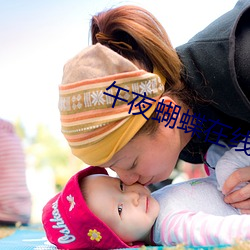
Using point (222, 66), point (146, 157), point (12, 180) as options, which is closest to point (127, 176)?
point (146, 157)

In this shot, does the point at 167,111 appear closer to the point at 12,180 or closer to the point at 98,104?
the point at 98,104

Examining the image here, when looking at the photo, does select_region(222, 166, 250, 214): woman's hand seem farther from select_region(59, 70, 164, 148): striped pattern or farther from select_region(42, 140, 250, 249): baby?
select_region(59, 70, 164, 148): striped pattern

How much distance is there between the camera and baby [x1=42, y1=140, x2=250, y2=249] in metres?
1.03

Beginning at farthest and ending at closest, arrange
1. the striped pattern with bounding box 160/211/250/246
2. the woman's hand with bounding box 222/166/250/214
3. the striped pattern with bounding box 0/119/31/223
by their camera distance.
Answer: the striped pattern with bounding box 0/119/31/223 < the woman's hand with bounding box 222/166/250/214 < the striped pattern with bounding box 160/211/250/246

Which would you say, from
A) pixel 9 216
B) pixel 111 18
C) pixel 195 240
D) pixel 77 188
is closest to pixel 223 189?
pixel 195 240

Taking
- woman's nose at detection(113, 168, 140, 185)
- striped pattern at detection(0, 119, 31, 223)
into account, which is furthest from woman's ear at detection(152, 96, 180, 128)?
striped pattern at detection(0, 119, 31, 223)

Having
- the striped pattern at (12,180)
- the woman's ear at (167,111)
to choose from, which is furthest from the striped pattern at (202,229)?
the striped pattern at (12,180)

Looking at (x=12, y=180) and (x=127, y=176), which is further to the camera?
(x=12, y=180)

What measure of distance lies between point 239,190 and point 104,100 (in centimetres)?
41

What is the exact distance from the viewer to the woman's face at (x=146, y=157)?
1051 millimetres

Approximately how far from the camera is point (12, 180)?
195cm

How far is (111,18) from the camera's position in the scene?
3.62 ft

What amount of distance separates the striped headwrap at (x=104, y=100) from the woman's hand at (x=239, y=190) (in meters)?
0.27

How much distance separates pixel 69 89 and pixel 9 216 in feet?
3.28
